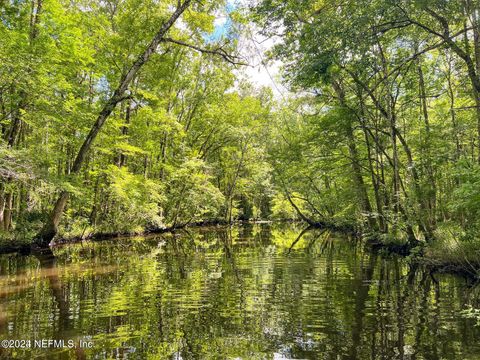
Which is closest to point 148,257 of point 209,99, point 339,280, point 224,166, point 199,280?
point 199,280

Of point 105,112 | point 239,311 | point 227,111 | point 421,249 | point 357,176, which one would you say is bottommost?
point 239,311

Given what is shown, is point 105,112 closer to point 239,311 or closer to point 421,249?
point 239,311

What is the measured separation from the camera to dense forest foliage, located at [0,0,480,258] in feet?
36.8

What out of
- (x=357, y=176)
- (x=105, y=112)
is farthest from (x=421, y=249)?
(x=105, y=112)

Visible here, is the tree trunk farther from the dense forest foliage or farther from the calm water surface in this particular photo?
the calm water surface

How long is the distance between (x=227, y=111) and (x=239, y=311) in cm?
3101

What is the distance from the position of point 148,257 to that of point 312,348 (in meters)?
10.6

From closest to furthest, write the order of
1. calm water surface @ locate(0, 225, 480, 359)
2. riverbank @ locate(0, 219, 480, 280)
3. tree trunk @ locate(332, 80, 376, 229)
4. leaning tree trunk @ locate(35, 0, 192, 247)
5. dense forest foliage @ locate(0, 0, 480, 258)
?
calm water surface @ locate(0, 225, 480, 359) → riverbank @ locate(0, 219, 480, 280) → dense forest foliage @ locate(0, 0, 480, 258) → leaning tree trunk @ locate(35, 0, 192, 247) → tree trunk @ locate(332, 80, 376, 229)

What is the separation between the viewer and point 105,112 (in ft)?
53.3

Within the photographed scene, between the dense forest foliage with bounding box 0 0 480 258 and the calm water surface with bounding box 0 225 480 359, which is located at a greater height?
the dense forest foliage with bounding box 0 0 480 258

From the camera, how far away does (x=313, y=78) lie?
1107 cm

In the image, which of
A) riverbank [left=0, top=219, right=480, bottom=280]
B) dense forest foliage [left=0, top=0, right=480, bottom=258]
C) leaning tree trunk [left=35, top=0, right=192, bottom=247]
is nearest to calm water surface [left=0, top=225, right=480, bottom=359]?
riverbank [left=0, top=219, right=480, bottom=280]

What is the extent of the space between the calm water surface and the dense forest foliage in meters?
3.07

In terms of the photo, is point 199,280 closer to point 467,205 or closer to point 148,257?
point 148,257
